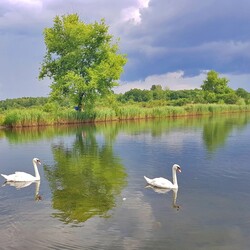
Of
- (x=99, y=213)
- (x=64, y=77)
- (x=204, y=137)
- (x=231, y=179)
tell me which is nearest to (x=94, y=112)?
(x=64, y=77)

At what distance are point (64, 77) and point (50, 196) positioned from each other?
38253 mm

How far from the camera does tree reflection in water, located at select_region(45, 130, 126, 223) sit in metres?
11.4

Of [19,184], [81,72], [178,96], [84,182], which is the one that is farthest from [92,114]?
[178,96]

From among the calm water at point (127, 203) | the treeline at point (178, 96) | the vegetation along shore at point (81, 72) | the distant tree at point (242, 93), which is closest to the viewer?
the calm water at point (127, 203)

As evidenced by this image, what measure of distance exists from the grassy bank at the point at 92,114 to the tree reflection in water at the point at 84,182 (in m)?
21.0

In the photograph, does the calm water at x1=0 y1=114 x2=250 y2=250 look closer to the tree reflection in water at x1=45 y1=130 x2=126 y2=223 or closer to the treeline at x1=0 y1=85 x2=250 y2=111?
the tree reflection in water at x1=45 y1=130 x2=126 y2=223

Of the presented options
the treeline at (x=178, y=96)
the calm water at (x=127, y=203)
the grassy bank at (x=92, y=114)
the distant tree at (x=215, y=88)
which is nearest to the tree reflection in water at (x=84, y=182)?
the calm water at (x=127, y=203)

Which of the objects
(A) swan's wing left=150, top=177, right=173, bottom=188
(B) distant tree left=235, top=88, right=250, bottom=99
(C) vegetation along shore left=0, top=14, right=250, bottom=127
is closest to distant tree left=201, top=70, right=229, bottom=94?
(B) distant tree left=235, top=88, right=250, bottom=99

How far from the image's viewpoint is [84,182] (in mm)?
15102

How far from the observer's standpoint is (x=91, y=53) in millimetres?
52844

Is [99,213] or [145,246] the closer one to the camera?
[145,246]

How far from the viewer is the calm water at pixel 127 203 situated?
9086mm

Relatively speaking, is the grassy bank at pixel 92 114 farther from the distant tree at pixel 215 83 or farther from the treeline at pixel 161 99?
the distant tree at pixel 215 83

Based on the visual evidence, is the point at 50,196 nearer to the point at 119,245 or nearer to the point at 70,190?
the point at 70,190
